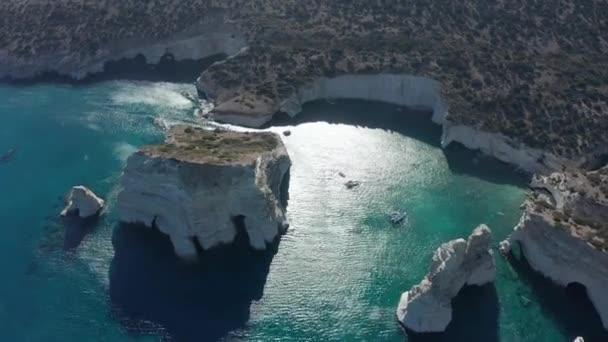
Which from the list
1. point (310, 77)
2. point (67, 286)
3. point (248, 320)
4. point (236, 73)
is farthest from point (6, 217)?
point (310, 77)

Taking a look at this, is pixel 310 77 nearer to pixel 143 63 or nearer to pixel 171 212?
pixel 143 63

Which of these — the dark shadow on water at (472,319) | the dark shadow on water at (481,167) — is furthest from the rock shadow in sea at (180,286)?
the dark shadow on water at (481,167)

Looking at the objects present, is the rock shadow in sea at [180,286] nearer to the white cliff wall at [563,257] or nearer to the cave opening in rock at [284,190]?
the cave opening in rock at [284,190]

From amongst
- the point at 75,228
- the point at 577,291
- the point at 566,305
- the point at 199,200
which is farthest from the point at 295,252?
the point at 577,291

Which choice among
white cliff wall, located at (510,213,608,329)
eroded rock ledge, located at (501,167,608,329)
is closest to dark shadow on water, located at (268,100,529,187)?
eroded rock ledge, located at (501,167,608,329)

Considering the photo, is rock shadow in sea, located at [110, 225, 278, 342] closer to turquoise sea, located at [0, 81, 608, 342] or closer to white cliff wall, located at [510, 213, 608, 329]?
turquoise sea, located at [0, 81, 608, 342]

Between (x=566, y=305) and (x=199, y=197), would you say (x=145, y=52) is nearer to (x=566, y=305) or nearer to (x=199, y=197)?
(x=199, y=197)
